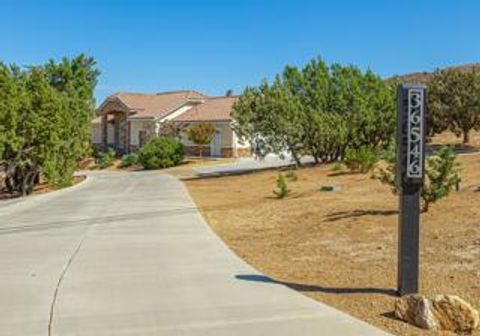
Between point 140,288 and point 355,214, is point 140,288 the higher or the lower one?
the lower one

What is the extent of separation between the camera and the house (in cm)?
5300

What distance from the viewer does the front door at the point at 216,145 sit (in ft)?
174

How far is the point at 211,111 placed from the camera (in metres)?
55.7

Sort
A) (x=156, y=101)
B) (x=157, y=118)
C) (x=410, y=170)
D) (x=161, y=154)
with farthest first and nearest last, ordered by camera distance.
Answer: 1. (x=156, y=101)
2. (x=157, y=118)
3. (x=161, y=154)
4. (x=410, y=170)

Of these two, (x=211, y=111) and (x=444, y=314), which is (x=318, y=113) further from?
(x=444, y=314)

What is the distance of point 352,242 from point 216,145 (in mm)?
41764

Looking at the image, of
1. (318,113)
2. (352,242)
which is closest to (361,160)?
(318,113)

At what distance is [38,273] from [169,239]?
3.69 meters

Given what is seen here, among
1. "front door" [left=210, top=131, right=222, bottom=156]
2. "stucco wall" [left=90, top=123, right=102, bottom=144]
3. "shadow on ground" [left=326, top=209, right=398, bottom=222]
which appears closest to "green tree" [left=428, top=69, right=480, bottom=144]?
"front door" [left=210, top=131, right=222, bottom=156]

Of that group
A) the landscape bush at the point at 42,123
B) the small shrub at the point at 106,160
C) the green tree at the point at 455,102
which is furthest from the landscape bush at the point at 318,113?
the small shrub at the point at 106,160

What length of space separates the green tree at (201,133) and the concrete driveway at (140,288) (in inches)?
1405

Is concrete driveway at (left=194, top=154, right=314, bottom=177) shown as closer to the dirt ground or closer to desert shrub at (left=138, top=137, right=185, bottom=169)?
desert shrub at (left=138, top=137, right=185, bottom=169)

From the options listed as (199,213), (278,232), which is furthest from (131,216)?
(278,232)

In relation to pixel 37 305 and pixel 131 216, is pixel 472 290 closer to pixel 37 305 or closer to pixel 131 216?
pixel 37 305
